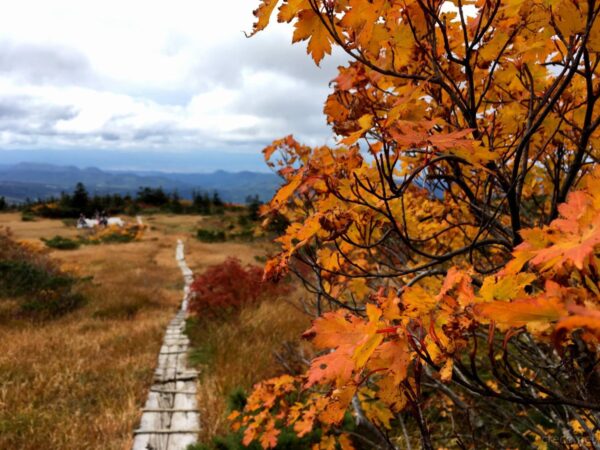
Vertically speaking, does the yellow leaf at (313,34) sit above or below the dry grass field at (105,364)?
above

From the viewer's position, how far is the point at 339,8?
1.20 meters

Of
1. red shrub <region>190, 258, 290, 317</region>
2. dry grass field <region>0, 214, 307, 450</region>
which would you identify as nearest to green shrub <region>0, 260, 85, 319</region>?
dry grass field <region>0, 214, 307, 450</region>

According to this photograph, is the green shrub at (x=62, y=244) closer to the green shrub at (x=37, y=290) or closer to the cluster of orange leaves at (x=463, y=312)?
the green shrub at (x=37, y=290)

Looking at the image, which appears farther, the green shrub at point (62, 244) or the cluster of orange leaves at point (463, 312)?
the green shrub at point (62, 244)

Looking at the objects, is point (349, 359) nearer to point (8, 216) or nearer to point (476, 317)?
point (476, 317)

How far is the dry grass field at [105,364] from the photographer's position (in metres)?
3.90

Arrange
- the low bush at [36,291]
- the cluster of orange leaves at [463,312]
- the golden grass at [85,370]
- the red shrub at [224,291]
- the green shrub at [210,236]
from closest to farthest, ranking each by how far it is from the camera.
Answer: the cluster of orange leaves at [463,312] < the golden grass at [85,370] < the red shrub at [224,291] < the low bush at [36,291] < the green shrub at [210,236]

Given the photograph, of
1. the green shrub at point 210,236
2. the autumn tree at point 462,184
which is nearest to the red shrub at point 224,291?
the autumn tree at point 462,184

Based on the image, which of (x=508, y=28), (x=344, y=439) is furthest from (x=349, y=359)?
(x=344, y=439)

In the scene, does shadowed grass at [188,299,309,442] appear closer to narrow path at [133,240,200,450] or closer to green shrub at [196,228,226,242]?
narrow path at [133,240,200,450]

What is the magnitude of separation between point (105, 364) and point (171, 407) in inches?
61.1

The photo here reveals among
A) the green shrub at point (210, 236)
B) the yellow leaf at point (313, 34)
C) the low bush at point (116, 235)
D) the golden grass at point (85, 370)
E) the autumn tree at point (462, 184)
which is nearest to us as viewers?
the autumn tree at point (462, 184)

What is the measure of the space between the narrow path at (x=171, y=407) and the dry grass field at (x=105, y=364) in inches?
4.8

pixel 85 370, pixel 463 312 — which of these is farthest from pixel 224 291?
pixel 463 312
